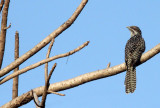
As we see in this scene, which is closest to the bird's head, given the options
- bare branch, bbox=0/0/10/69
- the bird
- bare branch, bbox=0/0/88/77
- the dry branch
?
the bird

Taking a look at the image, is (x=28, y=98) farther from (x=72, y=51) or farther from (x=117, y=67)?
(x=117, y=67)

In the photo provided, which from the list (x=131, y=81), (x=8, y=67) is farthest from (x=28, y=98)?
(x=131, y=81)

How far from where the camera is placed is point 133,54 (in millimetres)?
8922

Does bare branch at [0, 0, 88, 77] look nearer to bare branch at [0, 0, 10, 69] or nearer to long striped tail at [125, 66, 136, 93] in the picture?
bare branch at [0, 0, 10, 69]

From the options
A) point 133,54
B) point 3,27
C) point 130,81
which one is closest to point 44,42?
point 3,27

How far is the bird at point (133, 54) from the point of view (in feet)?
27.7

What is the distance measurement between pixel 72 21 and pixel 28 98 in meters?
1.34

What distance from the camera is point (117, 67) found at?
541cm

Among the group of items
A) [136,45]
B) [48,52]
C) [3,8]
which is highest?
[136,45]

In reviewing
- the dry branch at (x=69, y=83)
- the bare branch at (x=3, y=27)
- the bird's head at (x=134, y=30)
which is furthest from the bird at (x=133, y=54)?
the bare branch at (x=3, y=27)

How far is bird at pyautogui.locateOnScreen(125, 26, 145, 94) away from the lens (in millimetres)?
8431

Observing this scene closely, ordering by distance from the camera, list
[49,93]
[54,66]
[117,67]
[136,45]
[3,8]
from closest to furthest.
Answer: [54,66] → [49,93] → [3,8] → [117,67] → [136,45]

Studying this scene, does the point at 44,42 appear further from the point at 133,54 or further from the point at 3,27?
the point at 133,54

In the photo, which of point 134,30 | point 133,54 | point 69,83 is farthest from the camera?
point 134,30
